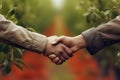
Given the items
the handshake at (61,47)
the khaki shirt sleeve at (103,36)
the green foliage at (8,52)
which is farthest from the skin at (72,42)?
the green foliage at (8,52)

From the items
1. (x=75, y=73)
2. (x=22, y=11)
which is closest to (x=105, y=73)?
(x=75, y=73)

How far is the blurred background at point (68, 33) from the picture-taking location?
7369 millimetres

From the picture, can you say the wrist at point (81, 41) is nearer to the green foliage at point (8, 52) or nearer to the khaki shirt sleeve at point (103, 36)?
the khaki shirt sleeve at point (103, 36)

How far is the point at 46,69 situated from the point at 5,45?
11.0m

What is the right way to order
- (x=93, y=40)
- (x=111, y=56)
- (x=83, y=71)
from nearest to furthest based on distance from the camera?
(x=93, y=40) < (x=111, y=56) < (x=83, y=71)

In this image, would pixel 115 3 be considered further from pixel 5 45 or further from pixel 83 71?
pixel 83 71

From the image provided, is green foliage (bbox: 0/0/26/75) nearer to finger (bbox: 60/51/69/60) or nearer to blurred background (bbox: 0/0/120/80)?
blurred background (bbox: 0/0/120/80)

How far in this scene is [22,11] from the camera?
8.79m

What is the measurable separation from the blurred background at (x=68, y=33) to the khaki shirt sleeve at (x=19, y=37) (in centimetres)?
51

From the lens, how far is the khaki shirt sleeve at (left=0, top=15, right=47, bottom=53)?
6.10 m

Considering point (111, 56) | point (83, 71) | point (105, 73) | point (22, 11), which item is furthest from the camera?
point (83, 71)

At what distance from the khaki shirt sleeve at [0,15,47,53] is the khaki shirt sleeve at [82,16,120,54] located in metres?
0.52

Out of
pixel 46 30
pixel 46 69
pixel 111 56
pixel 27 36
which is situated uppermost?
pixel 27 36

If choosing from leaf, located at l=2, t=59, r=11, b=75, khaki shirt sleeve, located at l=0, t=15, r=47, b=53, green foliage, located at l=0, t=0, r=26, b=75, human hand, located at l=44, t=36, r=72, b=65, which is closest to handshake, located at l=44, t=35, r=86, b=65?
human hand, located at l=44, t=36, r=72, b=65
